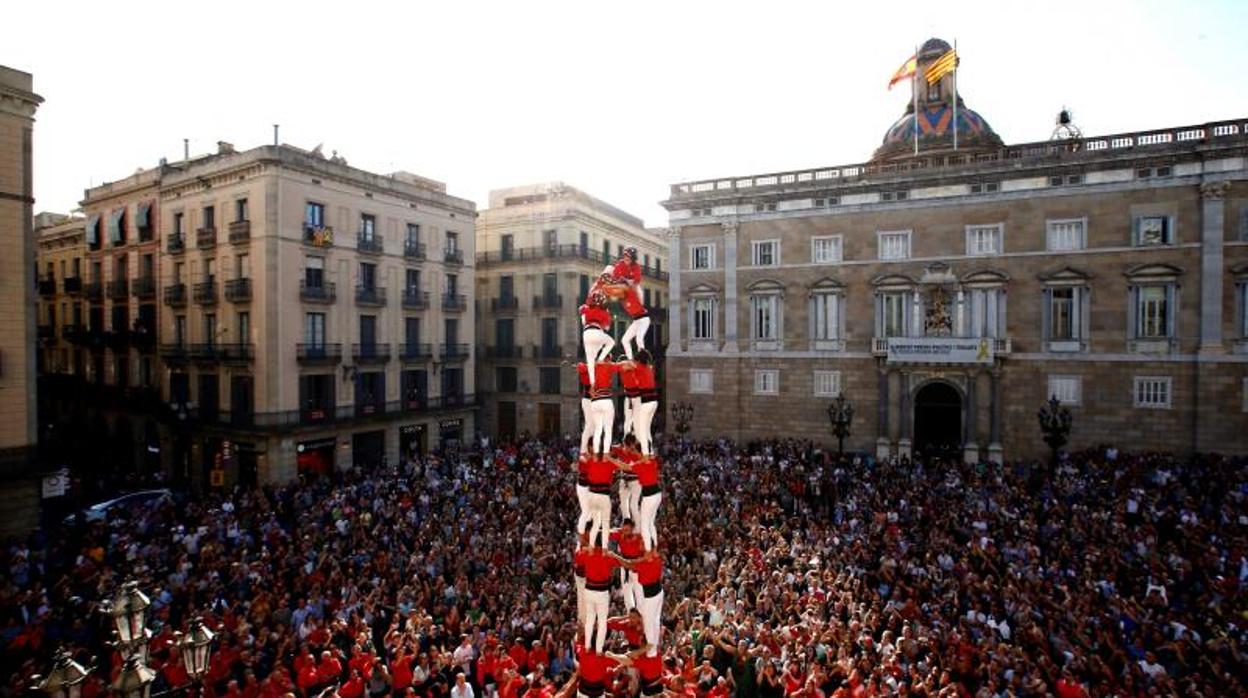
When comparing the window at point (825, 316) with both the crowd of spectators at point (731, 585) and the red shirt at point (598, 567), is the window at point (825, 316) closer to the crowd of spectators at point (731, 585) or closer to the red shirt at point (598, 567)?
the crowd of spectators at point (731, 585)

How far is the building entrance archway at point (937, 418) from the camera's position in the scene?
26.7 metres

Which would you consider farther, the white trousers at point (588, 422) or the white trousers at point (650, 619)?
the white trousers at point (588, 422)

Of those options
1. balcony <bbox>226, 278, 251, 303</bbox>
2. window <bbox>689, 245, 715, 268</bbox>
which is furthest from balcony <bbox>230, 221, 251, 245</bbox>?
window <bbox>689, 245, 715, 268</bbox>

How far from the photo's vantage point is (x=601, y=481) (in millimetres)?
8305

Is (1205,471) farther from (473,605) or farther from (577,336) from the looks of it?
(577,336)

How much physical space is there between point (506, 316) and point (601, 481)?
3001 cm

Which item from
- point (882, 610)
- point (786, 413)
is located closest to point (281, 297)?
point (786, 413)

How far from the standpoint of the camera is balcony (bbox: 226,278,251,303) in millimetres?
26125

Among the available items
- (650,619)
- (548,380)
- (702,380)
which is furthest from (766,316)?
(650,619)

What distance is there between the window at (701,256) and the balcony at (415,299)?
1224 centimetres

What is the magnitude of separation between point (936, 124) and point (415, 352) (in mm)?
26192

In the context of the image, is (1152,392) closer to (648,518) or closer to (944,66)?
(944,66)

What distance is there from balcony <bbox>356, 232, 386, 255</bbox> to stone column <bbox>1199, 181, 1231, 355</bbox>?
3027cm

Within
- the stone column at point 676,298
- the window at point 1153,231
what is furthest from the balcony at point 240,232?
the window at point 1153,231
